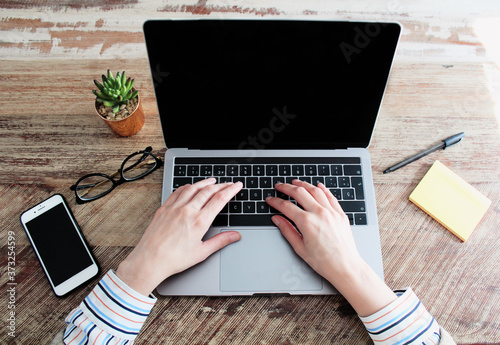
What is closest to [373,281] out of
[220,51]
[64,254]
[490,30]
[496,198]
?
[496,198]

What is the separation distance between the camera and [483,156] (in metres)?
0.94

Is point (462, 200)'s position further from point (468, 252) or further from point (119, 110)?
point (119, 110)

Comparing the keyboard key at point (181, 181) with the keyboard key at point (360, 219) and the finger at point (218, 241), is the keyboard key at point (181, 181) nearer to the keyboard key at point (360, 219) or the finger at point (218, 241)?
the finger at point (218, 241)

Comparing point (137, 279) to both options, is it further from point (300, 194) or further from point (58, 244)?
point (300, 194)

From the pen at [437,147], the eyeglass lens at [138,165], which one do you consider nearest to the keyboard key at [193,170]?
the eyeglass lens at [138,165]

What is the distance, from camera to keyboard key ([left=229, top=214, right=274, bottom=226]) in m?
0.83

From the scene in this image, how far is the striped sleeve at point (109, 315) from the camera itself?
71 cm

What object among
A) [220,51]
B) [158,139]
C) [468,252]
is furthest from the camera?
[158,139]

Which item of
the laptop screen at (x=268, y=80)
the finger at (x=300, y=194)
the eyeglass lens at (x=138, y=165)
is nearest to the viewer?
the laptop screen at (x=268, y=80)

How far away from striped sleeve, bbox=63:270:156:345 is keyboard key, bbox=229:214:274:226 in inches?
9.8

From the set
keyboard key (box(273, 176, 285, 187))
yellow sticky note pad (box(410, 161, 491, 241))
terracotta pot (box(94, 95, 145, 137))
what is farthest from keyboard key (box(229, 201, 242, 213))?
yellow sticky note pad (box(410, 161, 491, 241))

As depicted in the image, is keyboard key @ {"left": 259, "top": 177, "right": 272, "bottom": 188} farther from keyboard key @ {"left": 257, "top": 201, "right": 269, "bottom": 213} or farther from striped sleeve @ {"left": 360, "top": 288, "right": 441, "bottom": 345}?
striped sleeve @ {"left": 360, "top": 288, "right": 441, "bottom": 345}

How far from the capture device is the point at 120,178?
896mm

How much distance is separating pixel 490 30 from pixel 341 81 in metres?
0.63
